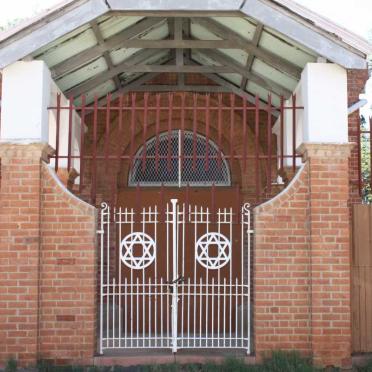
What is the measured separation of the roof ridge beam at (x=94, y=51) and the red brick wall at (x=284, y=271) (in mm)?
2966

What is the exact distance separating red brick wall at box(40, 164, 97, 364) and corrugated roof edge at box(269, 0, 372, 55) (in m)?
3.34

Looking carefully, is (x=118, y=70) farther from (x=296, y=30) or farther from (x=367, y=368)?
(x=367, y=368)

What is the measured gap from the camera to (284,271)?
21.9ft

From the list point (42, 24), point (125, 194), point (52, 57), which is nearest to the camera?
point (42, 24)

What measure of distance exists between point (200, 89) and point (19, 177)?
4235mm

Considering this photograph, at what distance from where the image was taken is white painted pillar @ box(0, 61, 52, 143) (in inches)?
264

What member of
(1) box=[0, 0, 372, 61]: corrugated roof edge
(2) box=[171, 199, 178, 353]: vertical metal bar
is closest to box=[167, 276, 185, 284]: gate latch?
(2) box=[171, 199, 178, 353]: vertical metal bar

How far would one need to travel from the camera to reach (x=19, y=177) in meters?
6.69

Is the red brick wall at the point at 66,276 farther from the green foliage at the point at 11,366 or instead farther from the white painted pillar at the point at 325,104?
the white painted pillar at the point at 325,104

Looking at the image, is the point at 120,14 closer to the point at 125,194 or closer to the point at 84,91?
the point at 84,91

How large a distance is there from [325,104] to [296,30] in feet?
3.08

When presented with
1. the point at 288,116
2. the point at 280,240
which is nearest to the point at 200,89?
the point at 288,116

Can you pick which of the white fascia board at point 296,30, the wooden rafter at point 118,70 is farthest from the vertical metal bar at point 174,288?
the wooden rafter at point 118,70

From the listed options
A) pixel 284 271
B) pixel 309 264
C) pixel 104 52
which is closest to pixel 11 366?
pixel 284 271
